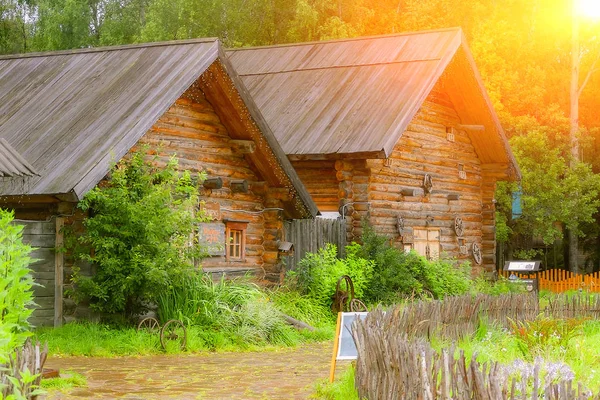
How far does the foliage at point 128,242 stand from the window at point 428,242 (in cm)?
1076

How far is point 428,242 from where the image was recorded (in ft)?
93.8

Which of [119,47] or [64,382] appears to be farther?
[119,47]

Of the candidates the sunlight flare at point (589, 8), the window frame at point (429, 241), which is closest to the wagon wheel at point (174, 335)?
the window frame at point (429, 241)

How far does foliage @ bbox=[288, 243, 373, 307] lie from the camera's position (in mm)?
22766

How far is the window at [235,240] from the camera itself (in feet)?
73.4

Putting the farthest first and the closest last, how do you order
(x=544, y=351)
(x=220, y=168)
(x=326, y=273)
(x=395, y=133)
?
(x=395, y=133) → (x=326, y=273) → (x=220, y=168) → (x=544, y=351)

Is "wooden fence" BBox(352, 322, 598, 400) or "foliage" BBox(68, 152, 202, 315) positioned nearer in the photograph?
"wooden fence" BBox(352, 322, 598, 400)

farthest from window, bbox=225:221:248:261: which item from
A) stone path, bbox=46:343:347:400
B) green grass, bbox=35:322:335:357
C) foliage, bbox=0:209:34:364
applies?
foliage, bbox=0:209:34:364

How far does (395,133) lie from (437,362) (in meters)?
15.8

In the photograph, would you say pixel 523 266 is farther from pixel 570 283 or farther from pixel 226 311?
pixel 226 311

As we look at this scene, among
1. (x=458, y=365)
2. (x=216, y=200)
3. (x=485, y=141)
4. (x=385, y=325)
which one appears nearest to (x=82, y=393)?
(x=385, y=325)

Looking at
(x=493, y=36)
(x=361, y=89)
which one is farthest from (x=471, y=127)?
(x=493, y=36)

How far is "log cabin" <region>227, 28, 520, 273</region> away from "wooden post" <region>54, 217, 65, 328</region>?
8.59 m

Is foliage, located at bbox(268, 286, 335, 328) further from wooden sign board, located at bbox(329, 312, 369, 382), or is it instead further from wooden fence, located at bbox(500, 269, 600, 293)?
wooden fence, located at bbox(500, 269, 600, 293)
